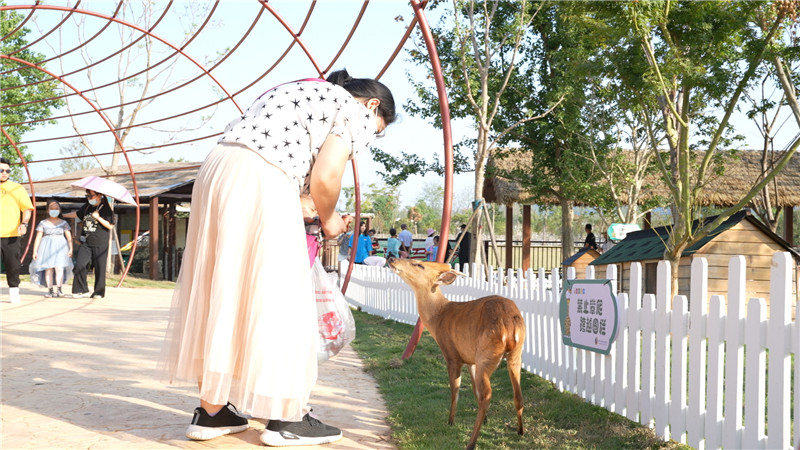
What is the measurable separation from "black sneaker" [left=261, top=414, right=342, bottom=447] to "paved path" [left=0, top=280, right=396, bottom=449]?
0.07 metres

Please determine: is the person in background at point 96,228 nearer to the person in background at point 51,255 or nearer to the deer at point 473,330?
the person in background at point 51,255

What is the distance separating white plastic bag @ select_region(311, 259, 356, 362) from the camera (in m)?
3.69

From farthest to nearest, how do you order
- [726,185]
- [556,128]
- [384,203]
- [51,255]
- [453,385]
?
1. [384,203]
2. [726,185]
3. [556,128]
4. [51,255]
5. [453,385]

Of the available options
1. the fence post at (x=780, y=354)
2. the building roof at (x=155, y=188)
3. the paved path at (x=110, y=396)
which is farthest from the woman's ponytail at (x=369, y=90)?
the building roof at (x=155, y=188)

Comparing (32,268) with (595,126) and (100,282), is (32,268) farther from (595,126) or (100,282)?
(595,126)

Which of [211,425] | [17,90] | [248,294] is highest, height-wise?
[17,90]

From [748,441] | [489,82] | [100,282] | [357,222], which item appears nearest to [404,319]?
[357,222]

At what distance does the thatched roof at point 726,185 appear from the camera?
70.4ft

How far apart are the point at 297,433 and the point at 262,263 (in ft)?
2.77

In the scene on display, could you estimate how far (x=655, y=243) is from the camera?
11.9m

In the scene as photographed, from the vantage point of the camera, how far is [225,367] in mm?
→ 2979

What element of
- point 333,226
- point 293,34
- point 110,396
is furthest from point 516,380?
point 293,34

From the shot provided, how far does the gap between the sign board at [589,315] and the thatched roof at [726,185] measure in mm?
15594

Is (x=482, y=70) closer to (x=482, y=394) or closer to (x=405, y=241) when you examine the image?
Answer: (x=405, y=241)
